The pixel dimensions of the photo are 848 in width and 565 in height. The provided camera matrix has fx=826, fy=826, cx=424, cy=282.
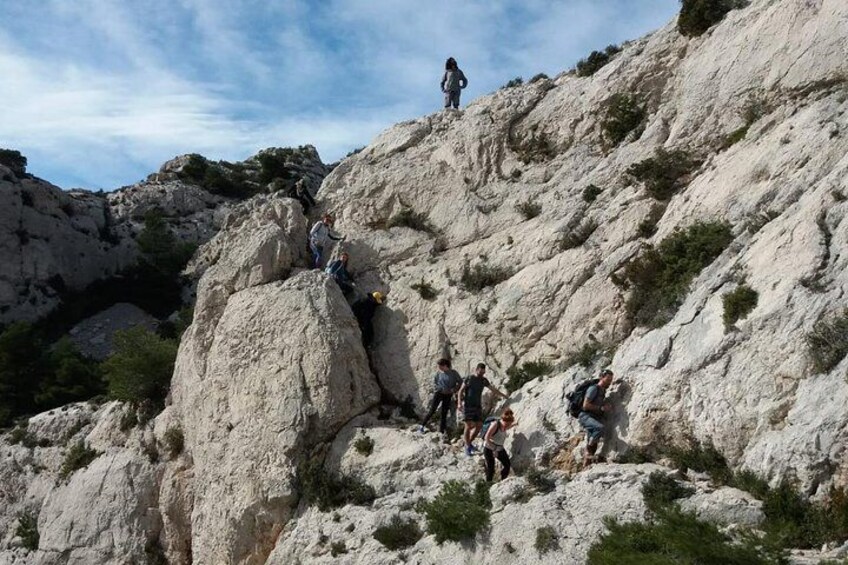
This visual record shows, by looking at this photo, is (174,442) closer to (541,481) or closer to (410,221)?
(410,221)

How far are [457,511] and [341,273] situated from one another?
8.49 m

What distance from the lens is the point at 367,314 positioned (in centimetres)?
2034

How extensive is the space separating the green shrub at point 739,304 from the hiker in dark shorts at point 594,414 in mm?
2253

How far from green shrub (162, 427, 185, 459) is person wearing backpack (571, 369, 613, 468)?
11.6m

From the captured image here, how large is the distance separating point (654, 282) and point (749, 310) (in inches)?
131

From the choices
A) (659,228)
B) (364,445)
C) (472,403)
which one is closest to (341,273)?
(364,445)

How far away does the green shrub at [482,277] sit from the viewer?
65.4 feet

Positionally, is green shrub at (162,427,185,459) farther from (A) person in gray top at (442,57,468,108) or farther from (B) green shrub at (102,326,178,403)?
(A) person in gray top at (442,57,468,108)

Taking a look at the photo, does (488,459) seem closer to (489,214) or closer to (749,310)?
(749,310)

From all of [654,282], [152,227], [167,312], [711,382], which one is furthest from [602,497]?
[152,227]

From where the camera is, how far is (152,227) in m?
A: 43.5

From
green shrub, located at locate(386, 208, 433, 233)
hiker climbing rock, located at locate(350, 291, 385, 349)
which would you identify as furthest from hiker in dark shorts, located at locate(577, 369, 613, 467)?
green shrub, located at locate(386, 208, 433, 233)

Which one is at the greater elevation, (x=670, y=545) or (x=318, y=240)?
(x=318, y=240)

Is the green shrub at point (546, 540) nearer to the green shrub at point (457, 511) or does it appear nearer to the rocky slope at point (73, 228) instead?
the green shrub at point (457, 511)
